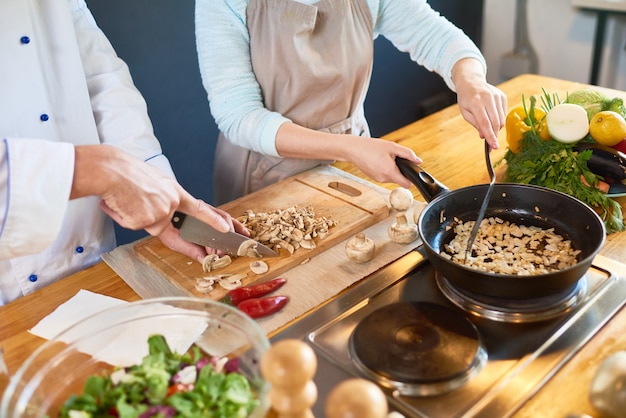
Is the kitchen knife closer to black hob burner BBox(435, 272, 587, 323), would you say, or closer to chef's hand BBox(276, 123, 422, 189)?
chef's hand BBox(276, 123, 422, 189)

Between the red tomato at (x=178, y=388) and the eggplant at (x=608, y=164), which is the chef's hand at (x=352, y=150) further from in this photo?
the red tomato at (x=178, y=388)

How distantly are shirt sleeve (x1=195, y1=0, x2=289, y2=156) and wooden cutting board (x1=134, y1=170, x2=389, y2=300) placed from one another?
0.12 metres

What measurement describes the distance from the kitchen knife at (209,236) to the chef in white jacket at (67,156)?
0.11 ft

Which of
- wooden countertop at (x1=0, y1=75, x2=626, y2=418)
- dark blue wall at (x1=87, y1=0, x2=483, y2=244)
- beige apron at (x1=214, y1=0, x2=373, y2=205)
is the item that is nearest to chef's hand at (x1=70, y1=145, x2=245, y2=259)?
wooden countertop at (x1=0, y1=75, x2=626, y2=418)

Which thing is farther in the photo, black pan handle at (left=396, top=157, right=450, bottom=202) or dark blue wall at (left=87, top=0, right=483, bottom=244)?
dark blue wall at (left=87, top=0, right=483, bottom=244)

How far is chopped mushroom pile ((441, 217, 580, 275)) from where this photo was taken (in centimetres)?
98

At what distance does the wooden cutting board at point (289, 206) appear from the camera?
1.11 meters

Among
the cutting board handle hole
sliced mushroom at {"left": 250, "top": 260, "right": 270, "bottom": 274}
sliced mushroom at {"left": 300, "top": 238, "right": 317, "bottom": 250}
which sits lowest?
the cutting board handle hole

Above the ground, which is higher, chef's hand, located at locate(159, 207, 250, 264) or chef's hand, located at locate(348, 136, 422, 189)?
chef's hand, located at locate(348, 136, 422, 189)

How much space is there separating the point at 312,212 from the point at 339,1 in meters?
0.57

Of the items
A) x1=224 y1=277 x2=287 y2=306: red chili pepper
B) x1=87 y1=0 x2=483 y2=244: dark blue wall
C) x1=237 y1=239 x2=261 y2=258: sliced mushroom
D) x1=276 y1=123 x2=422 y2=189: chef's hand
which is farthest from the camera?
x1=87 y1=0 x2=483 y2=244: dark blue wall

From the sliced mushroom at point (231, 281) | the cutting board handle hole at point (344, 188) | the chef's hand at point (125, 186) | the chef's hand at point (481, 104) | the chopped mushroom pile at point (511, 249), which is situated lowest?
the cutting board handle hole at point (344, 188)

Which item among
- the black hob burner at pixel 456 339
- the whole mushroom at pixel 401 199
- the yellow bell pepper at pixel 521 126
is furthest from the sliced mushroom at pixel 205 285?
the yellow bell pepper at pixel 521 126

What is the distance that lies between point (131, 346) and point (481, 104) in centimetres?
97
